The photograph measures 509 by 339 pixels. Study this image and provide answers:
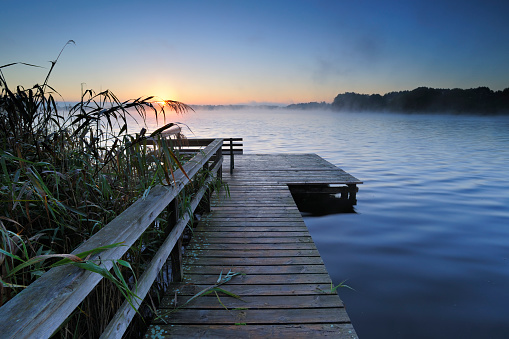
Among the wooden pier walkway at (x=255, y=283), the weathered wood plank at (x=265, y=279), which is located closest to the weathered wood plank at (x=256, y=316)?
the wooden pier walkway at (x=255, y=283)

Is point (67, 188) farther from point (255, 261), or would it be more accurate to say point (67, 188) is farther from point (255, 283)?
point (255, 261)

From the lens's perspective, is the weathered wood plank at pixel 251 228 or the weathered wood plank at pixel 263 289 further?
the weathered wood plank at pixel 251 228

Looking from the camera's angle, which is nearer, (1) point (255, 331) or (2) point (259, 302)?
(1) point (255, 331)

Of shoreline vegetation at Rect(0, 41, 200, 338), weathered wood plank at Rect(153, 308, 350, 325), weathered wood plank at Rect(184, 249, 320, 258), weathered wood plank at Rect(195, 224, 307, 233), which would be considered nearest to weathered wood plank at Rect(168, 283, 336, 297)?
weathered wood plank at Rect(153, 308, 350, 325)

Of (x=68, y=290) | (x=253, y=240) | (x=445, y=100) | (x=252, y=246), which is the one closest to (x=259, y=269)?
(x=252, y=246)

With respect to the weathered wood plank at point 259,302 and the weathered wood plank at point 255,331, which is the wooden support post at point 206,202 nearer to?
the weathered wood plank at point 259,302

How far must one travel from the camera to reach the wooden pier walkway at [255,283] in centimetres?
206

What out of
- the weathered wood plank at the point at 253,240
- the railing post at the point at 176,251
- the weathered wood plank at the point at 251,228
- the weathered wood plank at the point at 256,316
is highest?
the railing post at the point at 176,251

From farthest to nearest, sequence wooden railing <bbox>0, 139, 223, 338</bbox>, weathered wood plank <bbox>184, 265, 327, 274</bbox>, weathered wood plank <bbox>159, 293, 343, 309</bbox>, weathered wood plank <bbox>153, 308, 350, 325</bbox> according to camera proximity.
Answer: weathered wood plank <bbox>184, 265, 327, 274</bbox>
weathered wood plank <bbox>159, 293, 343, 309</bbox>
weathered wood plank <bbox>153, 308, 350, 325</bbox>
wooden railing <bbox>0, 139, 223, 338</bbox>

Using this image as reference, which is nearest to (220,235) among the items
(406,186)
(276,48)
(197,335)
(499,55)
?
(197,335)

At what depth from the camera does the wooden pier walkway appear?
2061 mm

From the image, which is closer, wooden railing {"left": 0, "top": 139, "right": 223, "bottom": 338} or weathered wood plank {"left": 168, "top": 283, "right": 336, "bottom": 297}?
wooden railing {"left": 0, "top": 139, "right": 223, "bottom": 338}

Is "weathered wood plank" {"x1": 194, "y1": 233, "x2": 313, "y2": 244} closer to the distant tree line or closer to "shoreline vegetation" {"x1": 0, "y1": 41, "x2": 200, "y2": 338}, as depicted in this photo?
"shoreline vegetation" {"x1": 0, "y1": 41, "x2": 200, "y2": 338}

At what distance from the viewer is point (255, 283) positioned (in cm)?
264
